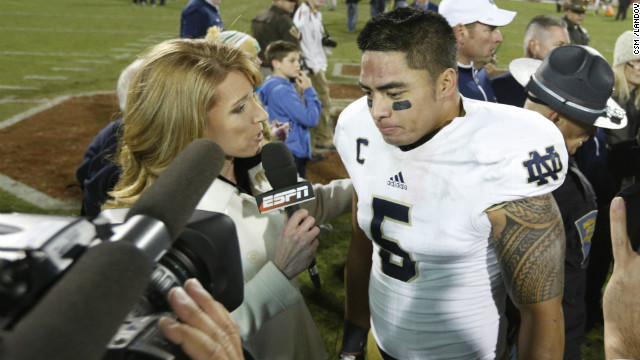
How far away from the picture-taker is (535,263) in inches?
67.8

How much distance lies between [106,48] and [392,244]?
14.7 meters

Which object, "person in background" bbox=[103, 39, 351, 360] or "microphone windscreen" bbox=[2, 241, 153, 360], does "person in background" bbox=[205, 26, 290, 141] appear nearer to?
"person in background" bbox=[103, 39, 351, 360]

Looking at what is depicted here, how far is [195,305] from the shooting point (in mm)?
913

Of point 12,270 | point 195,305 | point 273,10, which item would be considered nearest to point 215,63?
point 195,305

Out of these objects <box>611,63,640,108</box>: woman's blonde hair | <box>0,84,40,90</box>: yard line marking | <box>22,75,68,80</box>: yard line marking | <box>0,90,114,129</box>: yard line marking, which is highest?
<box>611,63,640,108</box>: woman's blonde hair

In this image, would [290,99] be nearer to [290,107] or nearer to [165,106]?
[290,107]

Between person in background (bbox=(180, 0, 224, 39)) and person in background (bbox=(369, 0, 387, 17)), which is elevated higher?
person in background (bbox=(180, 0, 224, 39))

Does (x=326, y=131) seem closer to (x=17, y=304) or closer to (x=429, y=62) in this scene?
(x=429, y=62)

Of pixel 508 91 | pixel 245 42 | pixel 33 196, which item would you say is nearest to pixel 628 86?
pixel 508 91

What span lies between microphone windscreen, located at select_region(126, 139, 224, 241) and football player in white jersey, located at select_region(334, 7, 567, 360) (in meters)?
1.07

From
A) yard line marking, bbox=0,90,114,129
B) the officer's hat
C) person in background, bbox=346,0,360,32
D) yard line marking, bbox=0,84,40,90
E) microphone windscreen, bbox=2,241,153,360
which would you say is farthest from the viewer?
person in background, bbox=346,0,360,32

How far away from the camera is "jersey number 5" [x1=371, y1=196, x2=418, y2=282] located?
1.96 meters

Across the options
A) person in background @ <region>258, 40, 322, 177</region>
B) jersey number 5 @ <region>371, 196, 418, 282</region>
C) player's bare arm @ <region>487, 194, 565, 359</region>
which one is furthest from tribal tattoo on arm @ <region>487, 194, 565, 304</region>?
person in background @ <region>258, 40, 322, 177</region>

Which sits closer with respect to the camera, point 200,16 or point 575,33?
point 200,16
